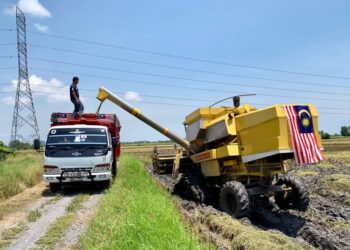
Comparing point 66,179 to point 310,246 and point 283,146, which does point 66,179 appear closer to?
point 283,146

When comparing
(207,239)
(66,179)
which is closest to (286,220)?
(207,239)

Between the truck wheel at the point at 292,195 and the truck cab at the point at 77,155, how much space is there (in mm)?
5256

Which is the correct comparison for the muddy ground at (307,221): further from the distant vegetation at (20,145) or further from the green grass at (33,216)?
the distant vegetation at (20,145)

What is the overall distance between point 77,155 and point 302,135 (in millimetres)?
6828

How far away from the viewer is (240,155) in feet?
31.3

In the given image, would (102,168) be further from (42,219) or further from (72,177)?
(42,219)

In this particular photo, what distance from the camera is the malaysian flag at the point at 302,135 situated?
325 inches

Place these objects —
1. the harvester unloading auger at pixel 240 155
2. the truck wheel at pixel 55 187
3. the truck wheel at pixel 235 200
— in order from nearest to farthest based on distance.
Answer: the harvester unloading auger at pixel 240 155, the truck wheel at pixel 235 200, the truck wheel at pixel 55 187

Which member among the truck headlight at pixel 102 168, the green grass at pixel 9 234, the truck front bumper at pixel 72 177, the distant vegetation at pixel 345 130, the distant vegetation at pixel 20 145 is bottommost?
the green grass at pixel 9 234

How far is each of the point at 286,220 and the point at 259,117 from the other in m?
2.42

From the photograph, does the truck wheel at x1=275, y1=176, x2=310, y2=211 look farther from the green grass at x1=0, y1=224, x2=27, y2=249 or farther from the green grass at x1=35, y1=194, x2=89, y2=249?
the green grass at x1=0, y1=224, x2=27, y2=249

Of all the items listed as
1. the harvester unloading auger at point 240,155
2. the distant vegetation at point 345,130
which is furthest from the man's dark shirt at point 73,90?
the distant vegetation at point 345,130

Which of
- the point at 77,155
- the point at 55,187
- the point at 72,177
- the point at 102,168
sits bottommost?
the point at 55,187

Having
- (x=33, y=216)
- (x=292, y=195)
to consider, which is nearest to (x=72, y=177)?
(x=33, y=216)
